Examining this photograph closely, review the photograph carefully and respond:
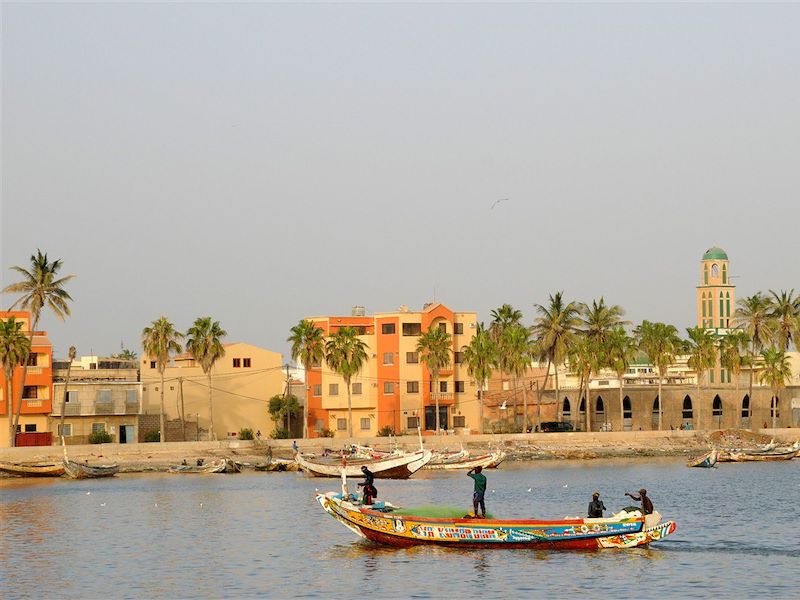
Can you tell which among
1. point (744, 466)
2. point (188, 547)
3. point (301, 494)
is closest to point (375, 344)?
point (744, 466)

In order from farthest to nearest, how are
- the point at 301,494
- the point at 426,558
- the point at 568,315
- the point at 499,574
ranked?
the point at 568,315
the point at 301,494
the point at 426,558
the point at 499,574

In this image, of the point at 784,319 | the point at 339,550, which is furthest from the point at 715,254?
the point at 339,550

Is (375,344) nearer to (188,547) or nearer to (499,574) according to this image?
(188,547)

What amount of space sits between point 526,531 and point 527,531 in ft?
0.10

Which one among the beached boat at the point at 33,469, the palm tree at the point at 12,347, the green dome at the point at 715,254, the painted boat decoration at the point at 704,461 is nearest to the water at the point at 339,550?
the beached boat at the point at 33,469

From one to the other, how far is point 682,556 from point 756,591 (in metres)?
6.75

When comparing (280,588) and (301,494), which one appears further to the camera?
(301,494)

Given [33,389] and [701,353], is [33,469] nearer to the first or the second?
[33,389]

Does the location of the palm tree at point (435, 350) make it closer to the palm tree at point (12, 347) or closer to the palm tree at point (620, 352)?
the palm tree at point (620, 352)

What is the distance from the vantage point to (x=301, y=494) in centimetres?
7388

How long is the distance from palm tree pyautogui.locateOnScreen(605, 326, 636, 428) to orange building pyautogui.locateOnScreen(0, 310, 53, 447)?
49.7 metres

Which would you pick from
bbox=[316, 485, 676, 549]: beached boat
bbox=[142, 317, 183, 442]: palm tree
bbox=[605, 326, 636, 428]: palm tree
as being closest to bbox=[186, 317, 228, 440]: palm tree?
bbox=[142, 317, 183, 442]: palm tree

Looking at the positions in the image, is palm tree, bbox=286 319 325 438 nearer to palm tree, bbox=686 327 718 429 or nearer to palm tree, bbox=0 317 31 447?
palm tree, bbox=0 317 31 447

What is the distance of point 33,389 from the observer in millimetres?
101562
